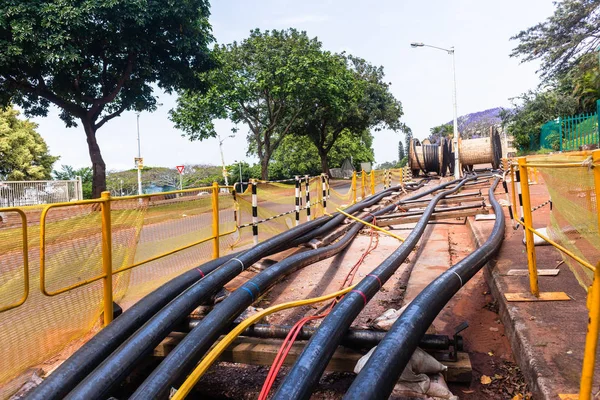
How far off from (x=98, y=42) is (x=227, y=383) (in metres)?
15.0

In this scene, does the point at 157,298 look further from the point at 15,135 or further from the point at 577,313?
the point at 15,135

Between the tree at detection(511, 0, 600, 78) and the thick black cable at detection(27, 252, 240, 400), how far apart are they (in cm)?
2831

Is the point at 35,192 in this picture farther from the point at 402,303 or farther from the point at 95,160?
the point at 402,303

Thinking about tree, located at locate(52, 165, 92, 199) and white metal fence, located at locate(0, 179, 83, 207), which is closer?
white metal fence, located at locate(0, 179, 83, 207)

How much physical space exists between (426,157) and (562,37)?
11.8 meters

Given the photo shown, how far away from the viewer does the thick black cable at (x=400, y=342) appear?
6.12ft

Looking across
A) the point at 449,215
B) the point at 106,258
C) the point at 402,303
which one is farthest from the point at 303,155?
the point at 106,258

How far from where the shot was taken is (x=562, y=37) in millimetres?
24922

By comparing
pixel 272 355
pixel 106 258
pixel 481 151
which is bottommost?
pixel 272 355

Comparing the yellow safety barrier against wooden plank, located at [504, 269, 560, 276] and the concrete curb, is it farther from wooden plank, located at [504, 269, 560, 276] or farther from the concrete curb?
wooden plank, located at [504, 269, 560, 276]

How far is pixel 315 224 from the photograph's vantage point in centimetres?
665

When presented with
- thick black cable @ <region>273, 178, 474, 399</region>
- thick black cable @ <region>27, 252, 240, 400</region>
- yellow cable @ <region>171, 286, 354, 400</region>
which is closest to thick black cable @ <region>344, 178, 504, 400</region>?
thick black cable @ <region>273, 178, 474, 399</region>

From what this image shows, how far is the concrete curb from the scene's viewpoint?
218 centimetres

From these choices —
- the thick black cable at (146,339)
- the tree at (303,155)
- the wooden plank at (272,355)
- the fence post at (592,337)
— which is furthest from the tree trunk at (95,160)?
the tree at (303,155)
